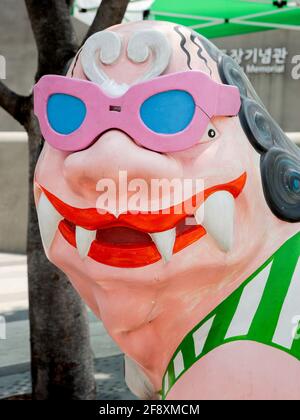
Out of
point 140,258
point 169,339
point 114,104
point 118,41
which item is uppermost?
point 118,41

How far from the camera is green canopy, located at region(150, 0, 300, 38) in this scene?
326 inches

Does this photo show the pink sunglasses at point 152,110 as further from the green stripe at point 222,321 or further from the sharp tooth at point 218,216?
the green stripe at point 222,321

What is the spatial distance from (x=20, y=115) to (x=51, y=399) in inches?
58.5

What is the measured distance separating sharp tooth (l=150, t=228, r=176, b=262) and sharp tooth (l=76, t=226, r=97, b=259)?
0.56 ft

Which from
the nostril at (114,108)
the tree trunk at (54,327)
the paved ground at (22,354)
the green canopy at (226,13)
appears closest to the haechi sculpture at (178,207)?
the nostril at (114,108)

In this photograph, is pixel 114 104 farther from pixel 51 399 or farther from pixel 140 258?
pixel 51 399

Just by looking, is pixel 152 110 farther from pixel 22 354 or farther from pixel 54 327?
pixel 22 354

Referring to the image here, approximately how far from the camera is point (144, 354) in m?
1.91

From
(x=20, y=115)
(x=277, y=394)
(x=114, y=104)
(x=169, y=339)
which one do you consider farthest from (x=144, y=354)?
(x=20, y=115)

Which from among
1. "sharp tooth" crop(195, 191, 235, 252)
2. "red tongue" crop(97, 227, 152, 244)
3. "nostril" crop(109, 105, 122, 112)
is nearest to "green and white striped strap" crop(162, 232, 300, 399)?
"sharp tooth" crop(195, 191, 235, 252)

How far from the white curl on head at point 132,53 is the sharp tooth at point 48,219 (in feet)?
1.17

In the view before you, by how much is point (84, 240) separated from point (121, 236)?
0.10 metres

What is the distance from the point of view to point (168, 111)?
1638 mm
